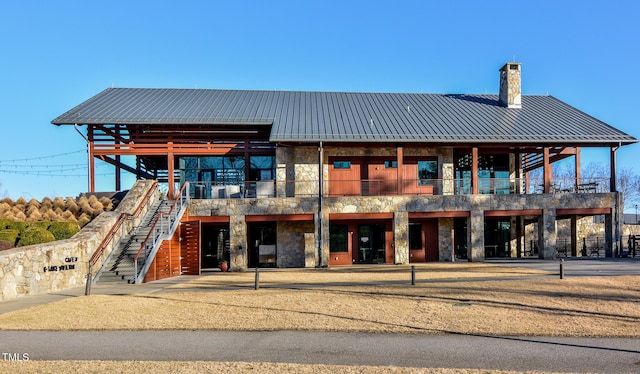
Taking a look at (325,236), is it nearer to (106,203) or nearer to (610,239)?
(106,203)

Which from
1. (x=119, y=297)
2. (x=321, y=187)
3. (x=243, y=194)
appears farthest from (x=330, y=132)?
(x=119, y=297)

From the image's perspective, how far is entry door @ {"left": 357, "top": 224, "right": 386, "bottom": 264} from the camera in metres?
27.3

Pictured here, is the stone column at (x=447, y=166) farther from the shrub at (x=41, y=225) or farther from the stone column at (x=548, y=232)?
the shrub at (x=41, y=225)

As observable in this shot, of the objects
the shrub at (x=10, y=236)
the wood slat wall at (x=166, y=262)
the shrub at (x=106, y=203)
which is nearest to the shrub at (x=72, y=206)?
the shrub at (x=106, y=203)

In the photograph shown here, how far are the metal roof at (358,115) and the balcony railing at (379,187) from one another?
248 cm

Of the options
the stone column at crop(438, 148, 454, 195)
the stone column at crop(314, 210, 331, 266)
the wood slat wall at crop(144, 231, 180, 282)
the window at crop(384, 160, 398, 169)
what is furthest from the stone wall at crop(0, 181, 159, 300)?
the stone column at crop(438, 148, 454, 195)

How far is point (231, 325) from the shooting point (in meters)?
10.1

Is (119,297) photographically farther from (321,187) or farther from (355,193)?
(355,193)

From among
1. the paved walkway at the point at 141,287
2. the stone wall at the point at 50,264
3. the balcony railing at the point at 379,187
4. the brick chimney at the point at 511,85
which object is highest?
the brick chimney at the point at 511,85

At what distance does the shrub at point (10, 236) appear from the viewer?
1696cm

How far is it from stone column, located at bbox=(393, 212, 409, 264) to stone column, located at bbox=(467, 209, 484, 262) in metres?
3.28

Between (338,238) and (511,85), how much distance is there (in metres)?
14.8

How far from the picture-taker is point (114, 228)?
64.2 feet

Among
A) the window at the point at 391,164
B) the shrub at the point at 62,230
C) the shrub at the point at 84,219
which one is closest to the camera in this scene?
the shrub at the point at 62,230
